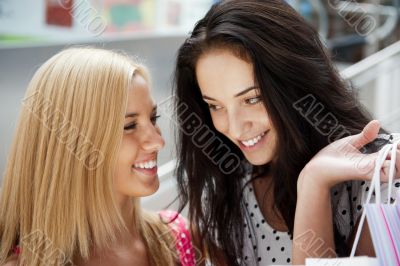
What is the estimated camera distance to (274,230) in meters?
1.65

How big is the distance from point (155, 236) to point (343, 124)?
66 centimetres

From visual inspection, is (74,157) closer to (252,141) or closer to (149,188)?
(149,188)

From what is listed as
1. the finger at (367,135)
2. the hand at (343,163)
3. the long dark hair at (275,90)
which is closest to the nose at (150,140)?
the long dark hair at (275,90)

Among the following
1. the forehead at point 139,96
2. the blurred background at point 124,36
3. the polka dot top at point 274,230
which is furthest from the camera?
the blurred background at point 124,36

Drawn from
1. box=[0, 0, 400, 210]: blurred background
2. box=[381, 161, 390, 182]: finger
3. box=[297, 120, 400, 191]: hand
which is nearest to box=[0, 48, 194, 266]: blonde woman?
box=[297, 120, 400, 191]: hand

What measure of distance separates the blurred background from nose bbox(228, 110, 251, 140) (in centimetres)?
104

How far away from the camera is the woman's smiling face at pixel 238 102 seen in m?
1.46

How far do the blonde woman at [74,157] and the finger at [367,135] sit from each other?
560 mm

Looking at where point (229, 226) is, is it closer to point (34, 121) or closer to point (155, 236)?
point (155, 236)

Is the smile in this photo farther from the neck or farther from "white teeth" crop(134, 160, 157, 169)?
the neck

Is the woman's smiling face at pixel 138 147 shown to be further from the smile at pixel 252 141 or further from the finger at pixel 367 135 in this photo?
the finger at pixel 367 135

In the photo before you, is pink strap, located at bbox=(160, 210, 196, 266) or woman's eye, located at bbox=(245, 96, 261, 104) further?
pink strap, located at bbox=(160, 210, 196, 266)

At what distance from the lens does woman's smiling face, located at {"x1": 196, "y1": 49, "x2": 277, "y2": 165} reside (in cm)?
146

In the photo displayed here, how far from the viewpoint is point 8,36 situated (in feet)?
12.7
